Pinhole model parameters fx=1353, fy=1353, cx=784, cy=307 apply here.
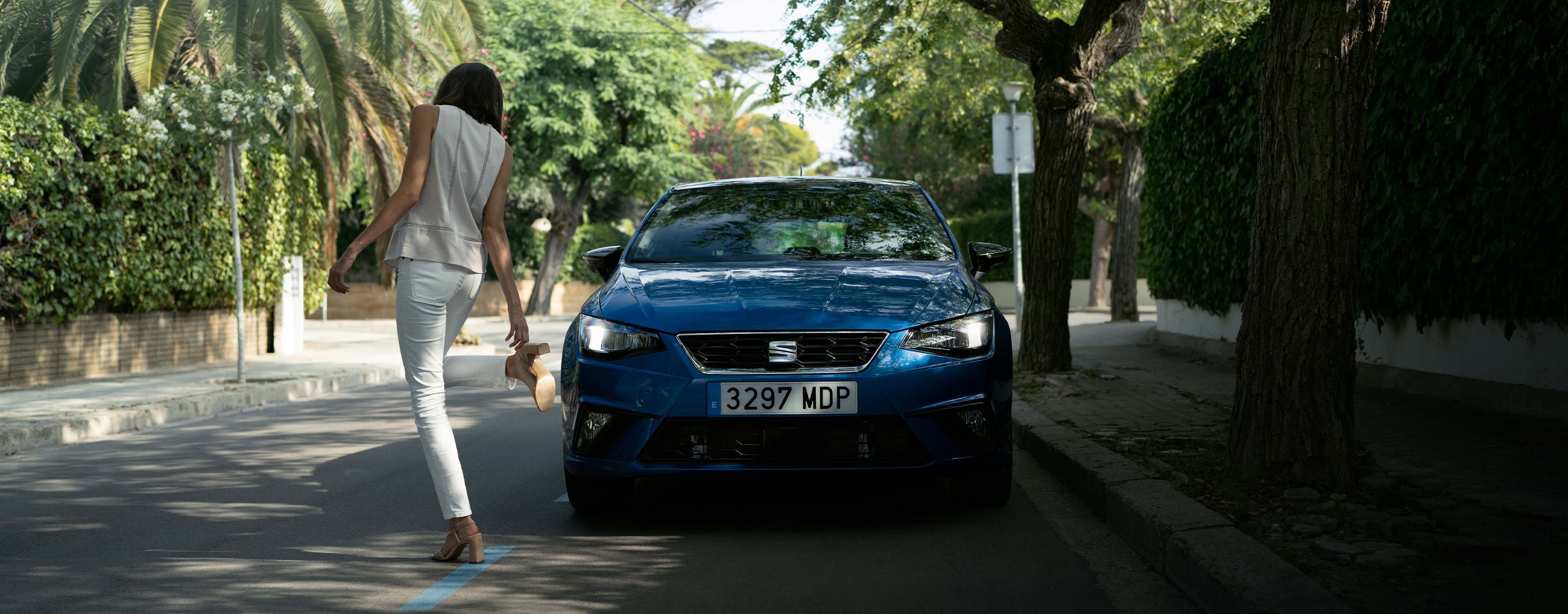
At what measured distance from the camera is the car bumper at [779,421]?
508cm

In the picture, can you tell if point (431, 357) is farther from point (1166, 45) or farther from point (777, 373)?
point (1166, 45)

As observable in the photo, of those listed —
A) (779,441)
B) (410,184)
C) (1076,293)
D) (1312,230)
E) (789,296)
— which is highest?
(410,184)

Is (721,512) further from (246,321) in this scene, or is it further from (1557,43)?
(246,321)

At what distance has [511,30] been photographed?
33906 millimetres

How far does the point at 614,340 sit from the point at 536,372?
41cm

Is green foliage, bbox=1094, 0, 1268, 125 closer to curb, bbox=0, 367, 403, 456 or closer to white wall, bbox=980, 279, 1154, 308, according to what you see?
curb, bbox=0, 367, 403, 456

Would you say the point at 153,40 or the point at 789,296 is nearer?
the point at 789,296

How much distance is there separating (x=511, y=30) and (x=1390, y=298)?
2811 cm

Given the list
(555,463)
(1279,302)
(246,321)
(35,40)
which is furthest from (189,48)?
(1279,302)

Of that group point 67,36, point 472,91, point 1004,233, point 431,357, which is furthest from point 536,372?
point 1004,233

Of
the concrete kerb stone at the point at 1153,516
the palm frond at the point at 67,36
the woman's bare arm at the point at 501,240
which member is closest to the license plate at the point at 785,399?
the woman's bare arm at the point at 501,240

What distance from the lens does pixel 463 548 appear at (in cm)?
489

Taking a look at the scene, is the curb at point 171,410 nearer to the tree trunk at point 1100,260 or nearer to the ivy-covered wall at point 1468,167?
the ivy-covered wall at point 1468,167

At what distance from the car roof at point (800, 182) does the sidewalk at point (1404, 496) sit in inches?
69.5
